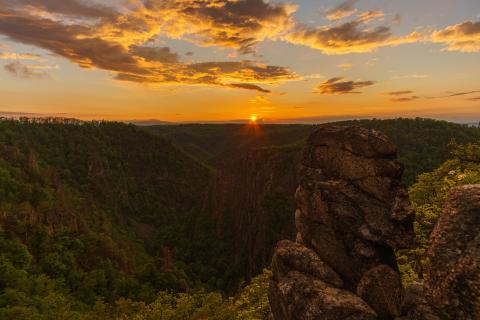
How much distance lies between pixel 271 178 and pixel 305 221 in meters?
116

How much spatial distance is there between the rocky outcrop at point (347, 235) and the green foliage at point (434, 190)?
14.2 ft

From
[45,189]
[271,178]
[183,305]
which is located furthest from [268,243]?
[45,189]

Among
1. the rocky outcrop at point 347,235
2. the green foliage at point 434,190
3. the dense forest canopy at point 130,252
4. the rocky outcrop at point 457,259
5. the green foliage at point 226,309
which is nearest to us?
the rocky outcrop at point 457,259

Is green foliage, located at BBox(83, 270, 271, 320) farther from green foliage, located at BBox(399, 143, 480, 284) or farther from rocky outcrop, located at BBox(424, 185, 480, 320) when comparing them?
rocky outcrop, located at BBox(424, 185, 480, 320)

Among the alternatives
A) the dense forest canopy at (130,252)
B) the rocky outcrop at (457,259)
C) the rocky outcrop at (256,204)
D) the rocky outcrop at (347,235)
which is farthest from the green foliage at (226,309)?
the rocky outcrop at (256,204)

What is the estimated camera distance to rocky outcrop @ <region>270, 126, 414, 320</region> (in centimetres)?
1881

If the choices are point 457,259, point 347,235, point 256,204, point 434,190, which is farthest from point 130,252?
point 457,259

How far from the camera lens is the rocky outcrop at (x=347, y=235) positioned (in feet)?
61.7

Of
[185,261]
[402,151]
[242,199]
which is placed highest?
[402,151]

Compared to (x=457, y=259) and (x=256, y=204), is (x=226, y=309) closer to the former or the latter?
(x=457, y=259)

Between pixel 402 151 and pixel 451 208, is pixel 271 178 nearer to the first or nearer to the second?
pixel 402 151

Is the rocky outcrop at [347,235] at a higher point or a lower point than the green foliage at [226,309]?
higher

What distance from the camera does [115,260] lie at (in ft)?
366

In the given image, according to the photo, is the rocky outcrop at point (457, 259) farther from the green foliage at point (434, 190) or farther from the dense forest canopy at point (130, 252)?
the green foliage at point (434, 190)
